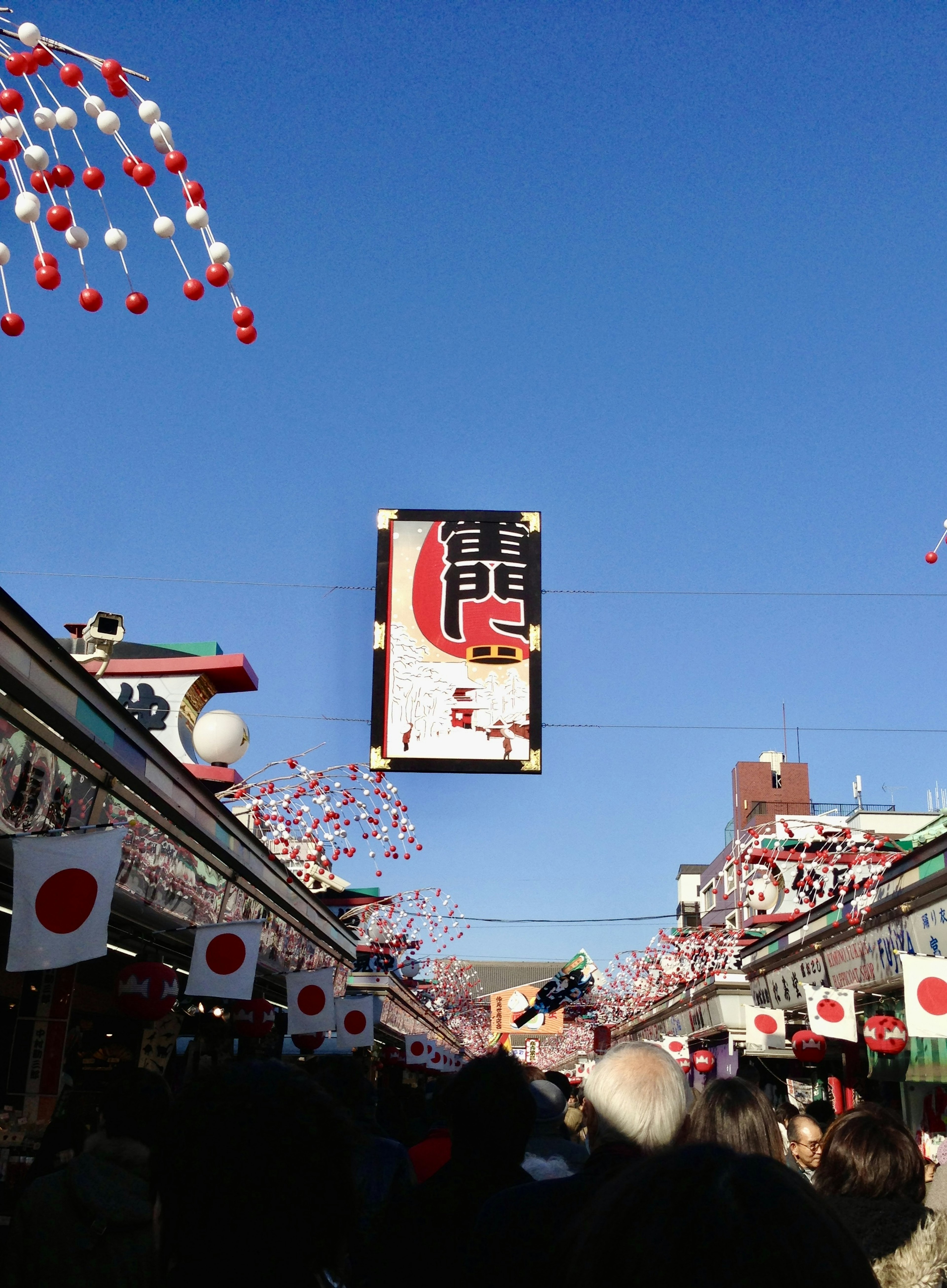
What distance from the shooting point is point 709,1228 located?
4.32 feet

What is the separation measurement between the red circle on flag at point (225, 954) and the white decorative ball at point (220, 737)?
8772 mm

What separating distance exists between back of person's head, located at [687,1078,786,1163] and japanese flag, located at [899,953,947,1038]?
583cm

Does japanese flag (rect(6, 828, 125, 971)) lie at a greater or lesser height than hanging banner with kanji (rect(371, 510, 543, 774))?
lesser

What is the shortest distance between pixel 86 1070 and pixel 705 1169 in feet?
43.7

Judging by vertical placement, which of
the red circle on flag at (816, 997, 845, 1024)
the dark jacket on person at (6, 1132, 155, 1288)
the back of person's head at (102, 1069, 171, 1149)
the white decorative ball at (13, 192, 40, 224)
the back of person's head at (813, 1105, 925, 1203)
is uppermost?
the white decorative ball at (13, 192, 40, 224)

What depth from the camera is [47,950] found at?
227 inches

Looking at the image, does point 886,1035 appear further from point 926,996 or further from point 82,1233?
point 82,1233

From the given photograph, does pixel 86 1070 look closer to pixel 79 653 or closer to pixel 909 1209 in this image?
pixel 79 653

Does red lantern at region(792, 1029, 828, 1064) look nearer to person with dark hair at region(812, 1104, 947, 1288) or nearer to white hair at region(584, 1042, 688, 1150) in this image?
person with dark hair at region(812, 1104, 947, 1288)

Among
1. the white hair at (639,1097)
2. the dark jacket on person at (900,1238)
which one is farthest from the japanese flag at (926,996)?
the white hair at (639,1097)

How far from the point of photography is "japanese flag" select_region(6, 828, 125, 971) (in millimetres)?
5734

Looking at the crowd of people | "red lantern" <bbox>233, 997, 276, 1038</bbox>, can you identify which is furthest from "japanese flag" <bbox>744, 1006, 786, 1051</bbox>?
the crowd of people

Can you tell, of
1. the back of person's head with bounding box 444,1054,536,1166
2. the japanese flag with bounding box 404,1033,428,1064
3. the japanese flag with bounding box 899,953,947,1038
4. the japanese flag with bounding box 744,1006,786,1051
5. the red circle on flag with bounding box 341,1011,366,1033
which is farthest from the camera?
the japanese flag with bounding box 404,1033,428,1064

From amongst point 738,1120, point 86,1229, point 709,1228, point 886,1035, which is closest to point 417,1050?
point 886,1035
